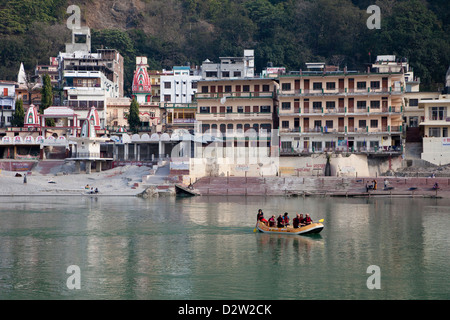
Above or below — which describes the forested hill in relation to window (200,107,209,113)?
above

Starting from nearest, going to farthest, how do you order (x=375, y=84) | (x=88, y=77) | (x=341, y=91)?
1. (x=375, y=84)
2. (x=341, y=91)
3. (x=88, y=77)

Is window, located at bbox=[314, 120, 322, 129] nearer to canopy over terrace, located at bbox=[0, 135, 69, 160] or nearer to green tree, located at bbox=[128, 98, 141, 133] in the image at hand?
green tree, located at bbox=[128, 98, 141, 133]

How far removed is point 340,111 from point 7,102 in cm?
4611

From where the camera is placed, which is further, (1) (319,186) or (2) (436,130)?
(2) (436,130)

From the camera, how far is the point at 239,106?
75625 millimetres

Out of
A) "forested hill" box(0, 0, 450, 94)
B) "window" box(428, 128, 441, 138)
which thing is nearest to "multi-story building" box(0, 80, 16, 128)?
"forested hill" box(0, 0, 450, 94)

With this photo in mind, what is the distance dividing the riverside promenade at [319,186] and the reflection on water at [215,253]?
881 cm

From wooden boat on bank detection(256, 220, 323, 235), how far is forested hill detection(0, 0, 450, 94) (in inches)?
2382

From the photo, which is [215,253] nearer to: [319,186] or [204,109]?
[319,186]

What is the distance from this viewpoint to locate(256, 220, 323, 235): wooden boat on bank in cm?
3747

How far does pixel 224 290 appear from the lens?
82.7 ft


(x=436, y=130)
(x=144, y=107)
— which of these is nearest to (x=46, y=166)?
(x=144, y=107)

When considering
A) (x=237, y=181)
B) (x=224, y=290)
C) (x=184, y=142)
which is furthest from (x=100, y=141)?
(x=224, y=290)

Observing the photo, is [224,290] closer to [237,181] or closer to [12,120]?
[237,181]
